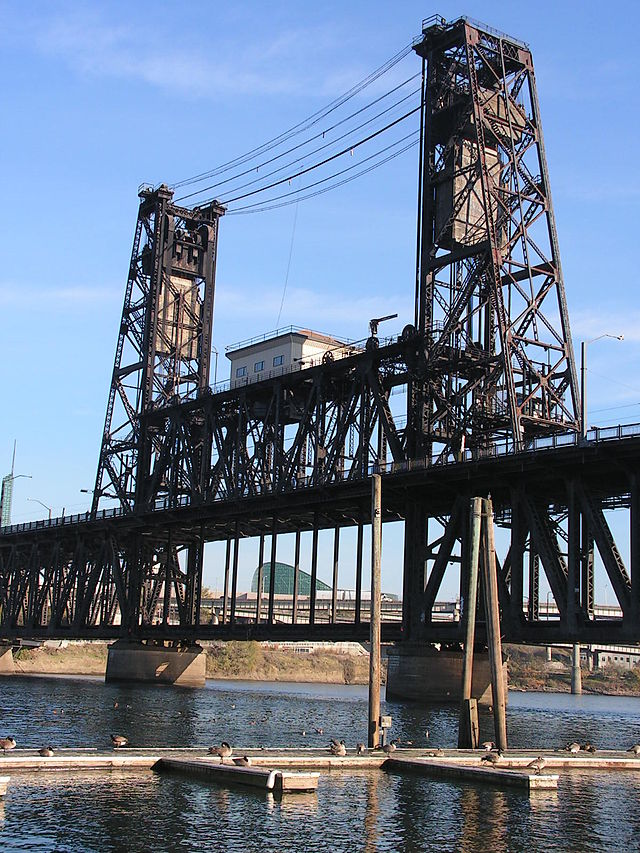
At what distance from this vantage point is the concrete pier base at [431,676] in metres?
79.9

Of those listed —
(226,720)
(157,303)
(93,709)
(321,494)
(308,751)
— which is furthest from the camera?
(157,303)

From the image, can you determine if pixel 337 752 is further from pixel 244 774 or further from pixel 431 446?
pixel 431 446

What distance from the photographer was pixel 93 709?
2906 inches

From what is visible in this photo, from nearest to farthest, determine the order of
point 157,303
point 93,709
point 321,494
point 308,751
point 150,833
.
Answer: point 150,833
point 308,751
point 93,709
point 321,494
point 157,303

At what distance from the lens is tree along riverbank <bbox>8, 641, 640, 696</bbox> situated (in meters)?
158

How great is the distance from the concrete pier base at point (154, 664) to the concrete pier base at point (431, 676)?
3875 cm

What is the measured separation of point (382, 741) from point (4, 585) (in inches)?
4423

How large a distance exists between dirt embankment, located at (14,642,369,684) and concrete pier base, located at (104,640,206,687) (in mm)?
37731

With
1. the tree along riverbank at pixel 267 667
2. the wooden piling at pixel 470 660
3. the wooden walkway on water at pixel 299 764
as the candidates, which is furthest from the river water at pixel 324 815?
the tree along riverbank at pixel 267 667

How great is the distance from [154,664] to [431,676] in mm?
42099

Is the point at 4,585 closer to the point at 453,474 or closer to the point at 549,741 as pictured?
the point at 453,474

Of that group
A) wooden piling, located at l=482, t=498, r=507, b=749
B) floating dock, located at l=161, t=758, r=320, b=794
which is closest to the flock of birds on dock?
floating dock, located at l=161, t=758, r=320, b=794

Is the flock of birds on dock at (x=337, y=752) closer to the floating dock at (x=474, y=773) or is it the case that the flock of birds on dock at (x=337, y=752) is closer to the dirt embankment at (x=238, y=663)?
the floating dock at (x=474, y=773)

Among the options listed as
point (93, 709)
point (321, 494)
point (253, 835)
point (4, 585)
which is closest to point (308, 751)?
point (253, 835)
